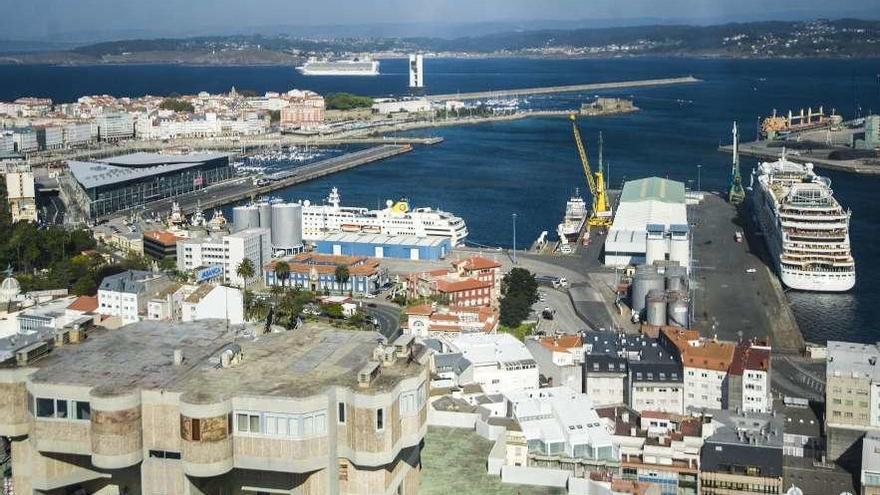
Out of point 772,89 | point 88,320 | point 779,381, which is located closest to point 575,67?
point 772,89

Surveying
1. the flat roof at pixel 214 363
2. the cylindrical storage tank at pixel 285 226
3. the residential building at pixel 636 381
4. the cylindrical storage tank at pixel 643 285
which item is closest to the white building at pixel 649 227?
the cylindrical storage tank at pixel 643 285

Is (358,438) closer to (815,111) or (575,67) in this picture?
(815,111)

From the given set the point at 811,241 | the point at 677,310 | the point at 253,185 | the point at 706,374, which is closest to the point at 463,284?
the point at 677,310

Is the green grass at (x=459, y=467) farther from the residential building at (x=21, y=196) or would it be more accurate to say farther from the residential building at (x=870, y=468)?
the residential building at (x=21, y=196)

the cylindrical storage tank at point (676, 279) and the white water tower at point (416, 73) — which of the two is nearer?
the cylindrical storage tank at point (676, 279)

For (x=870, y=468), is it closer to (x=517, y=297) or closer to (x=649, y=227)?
(x=517, y=297)
